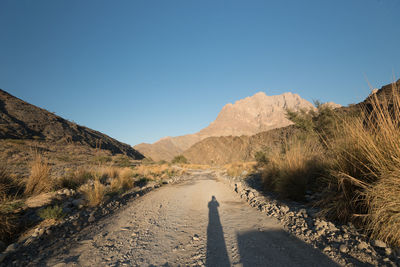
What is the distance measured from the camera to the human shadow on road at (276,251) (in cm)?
201

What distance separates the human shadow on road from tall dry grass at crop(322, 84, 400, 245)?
2.65ft

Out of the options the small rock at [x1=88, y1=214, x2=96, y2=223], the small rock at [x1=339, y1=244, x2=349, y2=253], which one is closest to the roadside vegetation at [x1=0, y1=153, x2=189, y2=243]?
the small rock at [x1=88, y1=214, x2=96, y2=223]

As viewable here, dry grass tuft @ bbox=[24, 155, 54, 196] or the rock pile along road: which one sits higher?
dry grass tuft @ bbox=[24, 155, 54, 196]

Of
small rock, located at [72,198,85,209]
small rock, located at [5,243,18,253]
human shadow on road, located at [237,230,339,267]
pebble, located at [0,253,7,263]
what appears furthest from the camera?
small rock, located at [72,198,85,209]

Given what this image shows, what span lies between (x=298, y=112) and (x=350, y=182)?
15199mm

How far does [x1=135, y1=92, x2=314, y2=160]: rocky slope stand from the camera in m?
98.2

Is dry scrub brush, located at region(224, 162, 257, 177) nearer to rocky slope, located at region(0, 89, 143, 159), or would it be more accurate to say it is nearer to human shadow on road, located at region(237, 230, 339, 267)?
human shadow on road, located at region(237, 230, 339, 267)

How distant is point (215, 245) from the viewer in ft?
8.26

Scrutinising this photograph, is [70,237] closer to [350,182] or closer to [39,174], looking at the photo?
[39,174]

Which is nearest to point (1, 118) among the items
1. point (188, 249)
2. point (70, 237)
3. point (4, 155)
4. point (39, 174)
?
point (4, 155)

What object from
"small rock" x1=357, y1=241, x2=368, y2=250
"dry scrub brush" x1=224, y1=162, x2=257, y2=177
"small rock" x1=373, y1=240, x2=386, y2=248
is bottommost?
"dry scrub brush" x1=224, y1=162, x2=257, y2=177

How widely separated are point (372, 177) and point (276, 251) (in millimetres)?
1827

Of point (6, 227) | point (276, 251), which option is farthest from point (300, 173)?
point (6, 227)

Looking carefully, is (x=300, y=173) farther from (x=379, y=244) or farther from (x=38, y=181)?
(x=38, y=181)
